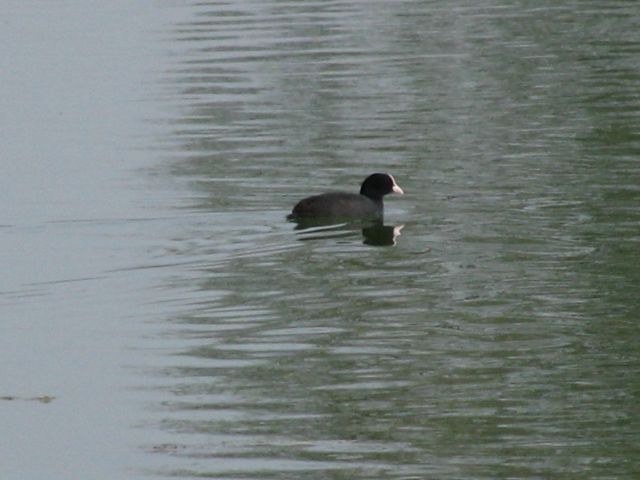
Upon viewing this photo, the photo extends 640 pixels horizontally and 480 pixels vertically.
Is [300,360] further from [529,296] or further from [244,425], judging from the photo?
[529,296]

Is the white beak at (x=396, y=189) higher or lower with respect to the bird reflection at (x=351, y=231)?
higher

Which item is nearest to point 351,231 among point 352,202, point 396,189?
point 352,202

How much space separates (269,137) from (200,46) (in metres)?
8.71

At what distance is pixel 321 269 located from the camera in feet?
45.5

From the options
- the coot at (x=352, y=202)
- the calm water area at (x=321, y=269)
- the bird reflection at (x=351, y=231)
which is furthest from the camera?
the coot at (x=352, y=202)

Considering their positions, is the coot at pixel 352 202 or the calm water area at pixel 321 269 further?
the coot at pixel 352 202

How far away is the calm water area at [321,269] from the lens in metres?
9.68

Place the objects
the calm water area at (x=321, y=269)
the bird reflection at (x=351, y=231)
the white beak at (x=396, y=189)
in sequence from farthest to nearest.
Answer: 1. the white beak at (x=396, y=189)
2. the bird reflection at (x=351, y=231)
3. the calm water area at (x=321, y=269)

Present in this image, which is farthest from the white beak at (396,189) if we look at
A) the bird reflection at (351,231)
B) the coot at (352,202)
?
the bird reflection at (351,231)

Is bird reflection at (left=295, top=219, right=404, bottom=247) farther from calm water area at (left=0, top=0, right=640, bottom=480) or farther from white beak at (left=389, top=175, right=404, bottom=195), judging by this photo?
white beak at (left=389, top=175, right=404, bottom=195)

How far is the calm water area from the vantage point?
9.68m

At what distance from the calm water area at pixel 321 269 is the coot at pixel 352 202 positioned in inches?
6.9

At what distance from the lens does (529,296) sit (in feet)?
41.8

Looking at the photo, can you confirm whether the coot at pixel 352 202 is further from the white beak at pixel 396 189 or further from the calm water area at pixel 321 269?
the calm water area at pixel 321 269
